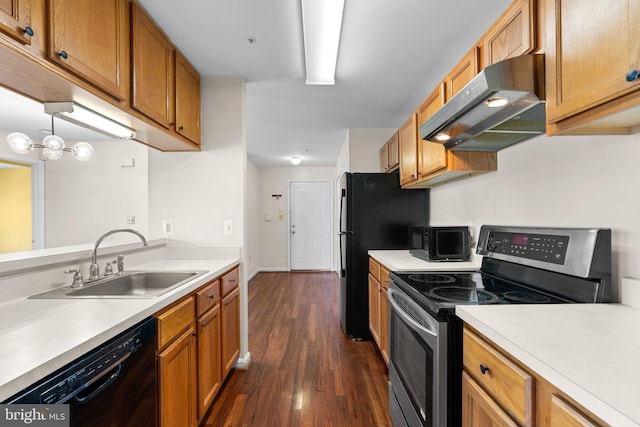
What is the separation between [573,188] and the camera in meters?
1.21

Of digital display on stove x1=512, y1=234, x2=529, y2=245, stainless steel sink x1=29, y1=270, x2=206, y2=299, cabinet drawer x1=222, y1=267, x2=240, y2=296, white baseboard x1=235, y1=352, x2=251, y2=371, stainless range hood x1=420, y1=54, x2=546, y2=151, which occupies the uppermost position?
stainless range hood x1=420, y1=54, x2=546, y2=151

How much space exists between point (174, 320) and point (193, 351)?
0.30m

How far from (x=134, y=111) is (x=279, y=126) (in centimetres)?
209

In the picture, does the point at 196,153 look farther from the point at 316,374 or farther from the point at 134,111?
the point at 316,374

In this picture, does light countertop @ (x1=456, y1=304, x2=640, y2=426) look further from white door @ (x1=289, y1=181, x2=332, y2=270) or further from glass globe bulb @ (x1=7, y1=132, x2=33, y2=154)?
white door @ (x1=289, y1=181, x2=332, y2=270)

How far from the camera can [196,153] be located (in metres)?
2.30

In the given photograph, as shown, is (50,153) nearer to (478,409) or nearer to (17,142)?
(17,142)

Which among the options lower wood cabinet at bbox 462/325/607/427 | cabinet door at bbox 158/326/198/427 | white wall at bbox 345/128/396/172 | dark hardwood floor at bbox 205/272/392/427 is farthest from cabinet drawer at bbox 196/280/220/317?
white wall at bbox 345/128/396/172

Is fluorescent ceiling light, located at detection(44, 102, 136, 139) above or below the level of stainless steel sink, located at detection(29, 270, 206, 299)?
above

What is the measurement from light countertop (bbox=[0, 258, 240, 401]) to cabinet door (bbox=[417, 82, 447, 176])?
1671 mm

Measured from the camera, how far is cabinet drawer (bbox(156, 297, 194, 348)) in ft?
3.83

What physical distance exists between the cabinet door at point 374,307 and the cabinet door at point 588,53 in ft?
5.79

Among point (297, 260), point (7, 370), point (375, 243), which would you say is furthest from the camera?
point (297, 260)

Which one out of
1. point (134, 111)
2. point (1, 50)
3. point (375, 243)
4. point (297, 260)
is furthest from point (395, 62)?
point (297, 260)
